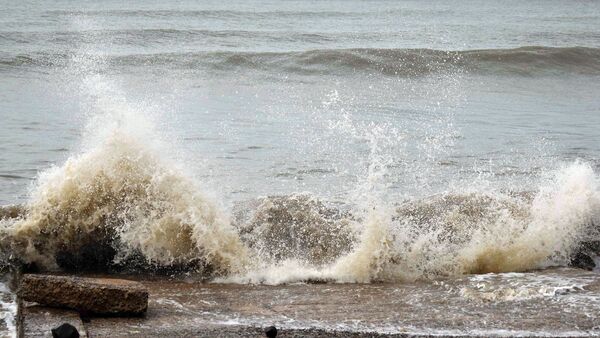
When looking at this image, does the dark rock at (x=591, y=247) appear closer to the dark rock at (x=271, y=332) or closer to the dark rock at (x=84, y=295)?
the dark rock at (x=271, y=332)

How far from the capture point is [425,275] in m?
6.35

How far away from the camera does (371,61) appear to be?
21.7 metres

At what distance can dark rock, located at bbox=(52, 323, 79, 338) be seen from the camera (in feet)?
14.4

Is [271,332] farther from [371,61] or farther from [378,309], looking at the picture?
[371,61]

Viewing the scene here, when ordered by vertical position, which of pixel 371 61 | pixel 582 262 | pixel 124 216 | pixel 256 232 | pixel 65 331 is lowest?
pixel 582 262

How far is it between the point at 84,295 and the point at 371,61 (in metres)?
17.4

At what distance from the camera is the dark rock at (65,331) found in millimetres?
4383

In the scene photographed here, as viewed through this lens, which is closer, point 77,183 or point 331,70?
point 77,183

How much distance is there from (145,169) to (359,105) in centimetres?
870

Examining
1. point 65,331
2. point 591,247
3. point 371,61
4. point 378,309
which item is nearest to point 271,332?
point 378,309

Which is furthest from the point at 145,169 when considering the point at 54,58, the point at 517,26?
the point at 517,26

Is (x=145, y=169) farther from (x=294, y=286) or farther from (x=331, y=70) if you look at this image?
(x=331, y=70)

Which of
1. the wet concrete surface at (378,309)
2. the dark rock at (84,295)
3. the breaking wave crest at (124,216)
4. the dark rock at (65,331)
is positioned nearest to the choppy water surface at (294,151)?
the breaking wave crest at (124,216)

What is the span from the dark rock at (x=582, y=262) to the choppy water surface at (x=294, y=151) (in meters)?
0.08
